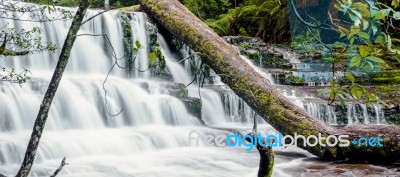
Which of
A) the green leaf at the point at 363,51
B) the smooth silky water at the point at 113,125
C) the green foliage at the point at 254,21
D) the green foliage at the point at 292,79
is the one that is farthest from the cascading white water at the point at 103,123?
the green foliage at the point at 254,21

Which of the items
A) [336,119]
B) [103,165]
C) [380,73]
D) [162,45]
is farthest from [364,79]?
[103,165]

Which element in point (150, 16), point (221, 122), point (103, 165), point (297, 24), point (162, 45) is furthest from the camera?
point (297, 24)

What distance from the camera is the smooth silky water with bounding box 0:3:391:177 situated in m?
5.62

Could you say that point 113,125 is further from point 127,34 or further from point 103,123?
point 127,34

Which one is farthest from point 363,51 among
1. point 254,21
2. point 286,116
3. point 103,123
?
point 254,21

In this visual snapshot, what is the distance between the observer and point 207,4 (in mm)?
18766

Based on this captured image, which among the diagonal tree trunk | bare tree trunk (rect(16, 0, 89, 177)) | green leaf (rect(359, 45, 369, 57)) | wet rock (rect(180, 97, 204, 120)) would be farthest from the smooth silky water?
green leaf (rect(359, 45, 369, 57))

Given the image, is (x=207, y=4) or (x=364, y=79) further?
(x=207, y=4)

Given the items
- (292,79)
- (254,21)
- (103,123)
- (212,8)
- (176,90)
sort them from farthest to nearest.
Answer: (212,8)
(254,21)
(292,79)
(176,90)
(103,123)

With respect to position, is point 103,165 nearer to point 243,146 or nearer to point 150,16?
point 243,146

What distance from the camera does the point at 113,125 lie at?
7773mm

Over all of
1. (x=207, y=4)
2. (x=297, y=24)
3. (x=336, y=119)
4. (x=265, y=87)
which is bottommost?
(x=336, y=119)

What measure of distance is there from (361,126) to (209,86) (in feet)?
20.4

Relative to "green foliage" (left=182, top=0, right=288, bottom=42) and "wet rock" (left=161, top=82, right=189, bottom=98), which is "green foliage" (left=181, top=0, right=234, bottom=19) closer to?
"green foliage" (left=182, top=0, right=288, bottom=42)
